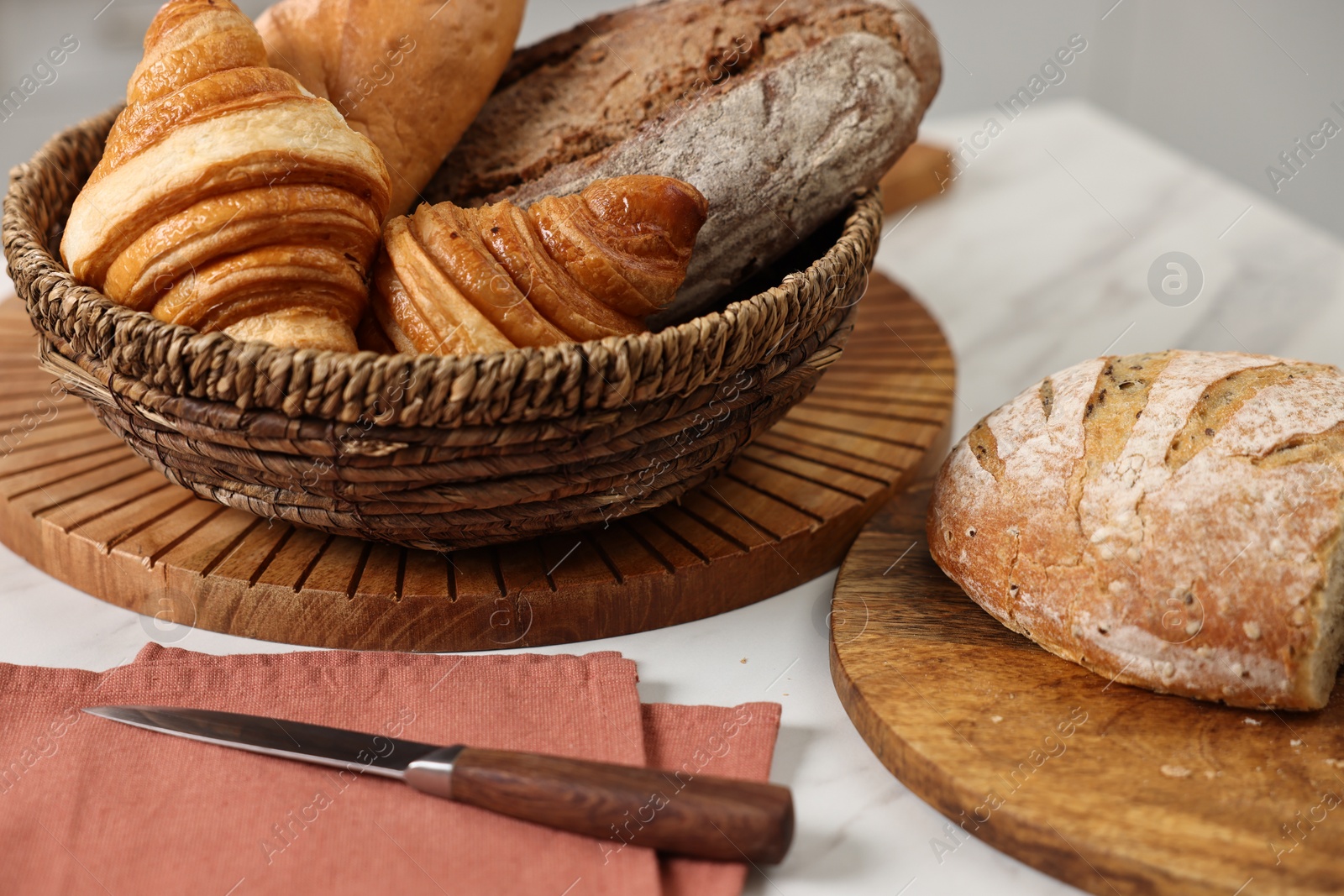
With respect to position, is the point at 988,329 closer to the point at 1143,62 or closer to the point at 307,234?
the point at 307,234

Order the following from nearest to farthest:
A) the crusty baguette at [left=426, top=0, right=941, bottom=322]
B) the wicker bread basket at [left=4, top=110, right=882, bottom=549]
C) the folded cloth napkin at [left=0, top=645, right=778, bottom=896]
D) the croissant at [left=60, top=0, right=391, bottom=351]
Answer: the folded cloth napkin at [left=0, top=645, right=778, bottom=896] < the wicker bread basket at [left=4, top=110, right=882, bottom=549] < the croissant at [left=60, top=0, right=391, bottom=351] < the crusty baguette at [left=426, top=0, right=941, bottom=322]

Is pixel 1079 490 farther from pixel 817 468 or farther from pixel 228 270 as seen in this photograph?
pixel 228 270

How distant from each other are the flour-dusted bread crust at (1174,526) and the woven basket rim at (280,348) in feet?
0.83

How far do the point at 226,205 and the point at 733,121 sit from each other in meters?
0.54

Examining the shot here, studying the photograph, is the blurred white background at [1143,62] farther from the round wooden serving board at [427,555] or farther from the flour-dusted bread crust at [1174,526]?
the flour-dusted bread crust at [1174,526]

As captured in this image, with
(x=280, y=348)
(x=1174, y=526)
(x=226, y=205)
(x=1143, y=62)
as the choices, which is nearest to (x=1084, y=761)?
(x=1174, y=526)

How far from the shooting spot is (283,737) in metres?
0.84

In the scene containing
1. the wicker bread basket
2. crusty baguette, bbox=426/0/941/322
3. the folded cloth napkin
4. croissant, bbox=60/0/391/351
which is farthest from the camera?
crusty baguette, bbox=426/0/941/322

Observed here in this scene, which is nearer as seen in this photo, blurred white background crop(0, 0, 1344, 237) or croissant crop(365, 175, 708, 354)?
croissant crop(365, 175, 708, 354)

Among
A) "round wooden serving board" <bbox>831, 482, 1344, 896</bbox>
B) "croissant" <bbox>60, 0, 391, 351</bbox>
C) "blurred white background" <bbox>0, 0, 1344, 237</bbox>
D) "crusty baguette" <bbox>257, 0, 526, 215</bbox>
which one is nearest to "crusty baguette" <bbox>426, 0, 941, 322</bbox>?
"crusty baguette" <bbox>257, 0, 526, 215</bbox>

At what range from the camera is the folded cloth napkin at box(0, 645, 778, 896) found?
75 cm

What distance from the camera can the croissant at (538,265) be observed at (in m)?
0.98

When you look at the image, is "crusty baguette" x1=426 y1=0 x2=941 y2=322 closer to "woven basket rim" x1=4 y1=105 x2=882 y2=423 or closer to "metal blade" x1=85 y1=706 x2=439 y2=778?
"woven basket rim" x1=4 y1=105 x2=882 y2=423

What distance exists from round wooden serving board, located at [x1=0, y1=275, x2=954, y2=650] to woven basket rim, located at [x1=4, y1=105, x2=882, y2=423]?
0.20 meters
